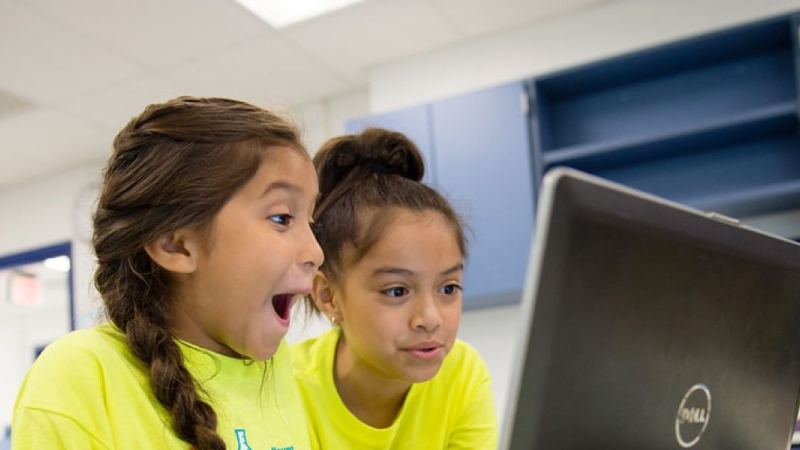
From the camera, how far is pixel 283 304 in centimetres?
107

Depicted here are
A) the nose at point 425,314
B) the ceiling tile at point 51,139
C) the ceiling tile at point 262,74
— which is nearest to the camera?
the nose at point 425,314

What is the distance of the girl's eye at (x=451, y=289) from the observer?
1329 mm

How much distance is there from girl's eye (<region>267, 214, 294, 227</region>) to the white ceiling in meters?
2.21

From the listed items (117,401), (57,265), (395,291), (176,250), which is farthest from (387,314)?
(57,265)

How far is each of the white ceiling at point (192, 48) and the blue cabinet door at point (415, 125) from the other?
37cm

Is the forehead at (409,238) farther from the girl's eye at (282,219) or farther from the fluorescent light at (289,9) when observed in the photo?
the fluorescent light at (289,9)

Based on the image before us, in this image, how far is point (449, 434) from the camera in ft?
4.73

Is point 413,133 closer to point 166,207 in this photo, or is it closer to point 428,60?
point 428,60

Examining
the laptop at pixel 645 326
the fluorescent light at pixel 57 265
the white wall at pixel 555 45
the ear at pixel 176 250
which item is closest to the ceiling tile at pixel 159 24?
the white wall at pixel 555 45

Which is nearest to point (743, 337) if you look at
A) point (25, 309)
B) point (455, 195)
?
point (455, 195)

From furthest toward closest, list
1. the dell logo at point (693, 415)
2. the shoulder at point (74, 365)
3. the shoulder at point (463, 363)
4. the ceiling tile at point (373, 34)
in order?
1. the ceiling tile at point (373, 34)
2. the shoulder at point (463, 363)
3. the shoulder at point (74, 365)
4. the dell logo at point (693, 415)

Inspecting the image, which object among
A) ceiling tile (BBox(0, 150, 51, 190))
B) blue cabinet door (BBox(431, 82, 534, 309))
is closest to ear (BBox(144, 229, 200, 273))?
blue cabinet door (BBox(431, 82, 534, 309))

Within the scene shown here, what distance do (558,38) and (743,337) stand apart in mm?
2901

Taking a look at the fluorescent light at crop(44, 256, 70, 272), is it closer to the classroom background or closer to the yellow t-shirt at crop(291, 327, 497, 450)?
the classroom background
